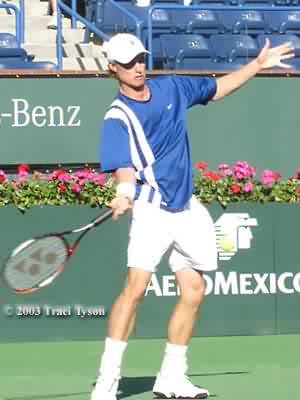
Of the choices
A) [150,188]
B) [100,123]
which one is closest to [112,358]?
[150,188]

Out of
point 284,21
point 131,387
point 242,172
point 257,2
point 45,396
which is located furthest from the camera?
point 257,2

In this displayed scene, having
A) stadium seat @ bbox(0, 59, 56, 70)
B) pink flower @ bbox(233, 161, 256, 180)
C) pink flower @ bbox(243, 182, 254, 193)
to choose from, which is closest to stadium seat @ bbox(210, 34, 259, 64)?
stadium seat @ bbox(0, 59, 56, 70)

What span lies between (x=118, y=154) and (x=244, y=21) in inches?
289

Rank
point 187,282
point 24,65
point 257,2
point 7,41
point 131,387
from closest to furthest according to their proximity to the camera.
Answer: point 187,282 < point 131,387 < point 24,65 < point 7,41 < point 257,2

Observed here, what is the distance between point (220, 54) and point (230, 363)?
536 centimetres

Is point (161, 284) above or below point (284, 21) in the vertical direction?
below

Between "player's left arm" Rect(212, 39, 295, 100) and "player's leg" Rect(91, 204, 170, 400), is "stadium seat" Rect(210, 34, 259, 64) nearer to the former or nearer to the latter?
"player's left arm" Rect(212, 39, 295, 100)

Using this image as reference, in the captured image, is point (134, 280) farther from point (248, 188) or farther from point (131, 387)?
point (248, 188)

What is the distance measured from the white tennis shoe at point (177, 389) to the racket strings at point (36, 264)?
0.82 m

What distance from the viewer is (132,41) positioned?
6012 millimetres

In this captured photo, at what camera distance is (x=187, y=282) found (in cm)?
624

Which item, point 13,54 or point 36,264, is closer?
point 36,264

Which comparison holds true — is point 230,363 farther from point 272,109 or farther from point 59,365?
point 272,109

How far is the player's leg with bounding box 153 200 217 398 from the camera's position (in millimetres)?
6145
